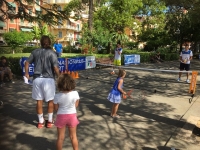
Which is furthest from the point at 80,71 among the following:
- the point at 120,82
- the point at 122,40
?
the point at 122,40

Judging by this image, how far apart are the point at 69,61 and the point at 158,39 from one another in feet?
83.9

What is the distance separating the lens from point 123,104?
21.3 ft

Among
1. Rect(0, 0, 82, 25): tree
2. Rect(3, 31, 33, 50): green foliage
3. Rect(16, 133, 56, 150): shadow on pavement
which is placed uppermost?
Rect(3, 31, 33, 50): green foliage

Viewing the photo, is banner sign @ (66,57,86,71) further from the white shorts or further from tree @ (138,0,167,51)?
tree @ (138,0,167,51)

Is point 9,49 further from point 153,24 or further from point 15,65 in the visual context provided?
point 15,65

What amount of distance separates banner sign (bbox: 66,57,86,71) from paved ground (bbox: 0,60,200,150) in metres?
4.56

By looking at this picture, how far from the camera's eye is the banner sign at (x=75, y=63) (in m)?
12.1

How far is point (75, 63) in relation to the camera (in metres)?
12.7

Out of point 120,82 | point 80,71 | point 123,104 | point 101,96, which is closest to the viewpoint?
point 120,82

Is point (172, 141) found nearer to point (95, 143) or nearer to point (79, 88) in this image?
point (95, 143)

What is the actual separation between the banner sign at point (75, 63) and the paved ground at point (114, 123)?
15.0 feet

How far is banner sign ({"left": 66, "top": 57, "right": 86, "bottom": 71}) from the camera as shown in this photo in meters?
12.1

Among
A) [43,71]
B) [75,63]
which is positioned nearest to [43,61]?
[43,71]

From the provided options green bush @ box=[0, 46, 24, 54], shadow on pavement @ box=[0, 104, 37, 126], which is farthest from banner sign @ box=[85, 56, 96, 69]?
green bush @ box=[0, 46, 24, 54]
